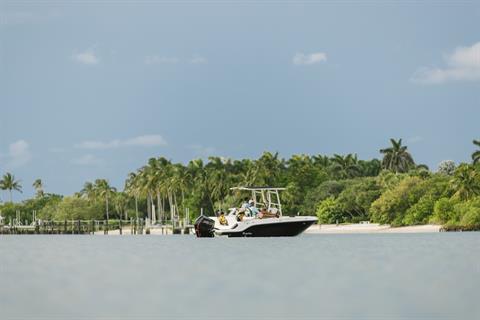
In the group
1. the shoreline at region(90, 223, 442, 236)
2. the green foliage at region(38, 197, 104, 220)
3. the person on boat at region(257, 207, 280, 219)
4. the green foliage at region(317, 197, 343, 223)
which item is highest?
the green foliage at region(38, 197, 104, 220)

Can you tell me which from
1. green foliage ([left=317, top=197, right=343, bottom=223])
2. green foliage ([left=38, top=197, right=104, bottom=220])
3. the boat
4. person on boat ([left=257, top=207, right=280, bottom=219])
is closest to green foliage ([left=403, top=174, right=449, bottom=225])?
green foliage ([left=317, top=197, right=343, bottom=223])

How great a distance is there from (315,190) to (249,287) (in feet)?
285

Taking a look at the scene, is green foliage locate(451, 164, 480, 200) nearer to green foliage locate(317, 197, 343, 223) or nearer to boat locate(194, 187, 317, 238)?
green foliage locate(317, 197, 343, 223)

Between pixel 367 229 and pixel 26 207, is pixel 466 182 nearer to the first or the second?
pixel 367 229

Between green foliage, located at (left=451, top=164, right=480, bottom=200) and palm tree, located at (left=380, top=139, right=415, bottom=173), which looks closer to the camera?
green foliage, located at (left=451, top=164, right=480, bottom=200)

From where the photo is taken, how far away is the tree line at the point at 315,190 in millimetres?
86938

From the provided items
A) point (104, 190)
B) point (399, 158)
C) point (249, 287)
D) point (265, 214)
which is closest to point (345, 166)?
point (399, 158)

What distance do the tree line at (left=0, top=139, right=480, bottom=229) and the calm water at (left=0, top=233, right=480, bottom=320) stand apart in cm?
4643

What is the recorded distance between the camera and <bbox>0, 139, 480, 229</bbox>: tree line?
86.9m

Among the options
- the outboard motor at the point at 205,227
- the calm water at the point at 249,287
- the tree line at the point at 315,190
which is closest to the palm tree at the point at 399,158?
the tree line at the point at 315,190

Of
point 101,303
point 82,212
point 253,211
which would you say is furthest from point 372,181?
point 101,303

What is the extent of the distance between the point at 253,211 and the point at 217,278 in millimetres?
39336

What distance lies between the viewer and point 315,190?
112812mm

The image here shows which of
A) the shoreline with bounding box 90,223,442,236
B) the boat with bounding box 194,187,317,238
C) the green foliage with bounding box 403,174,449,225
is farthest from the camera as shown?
the green foliage with bounding box 403,174,449,225
